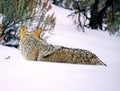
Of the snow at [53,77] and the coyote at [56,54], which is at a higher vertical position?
the snow at [53,77]

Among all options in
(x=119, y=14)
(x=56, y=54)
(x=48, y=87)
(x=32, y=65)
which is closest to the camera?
(x=48, y=87)

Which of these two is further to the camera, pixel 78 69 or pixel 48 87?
pixel 78 69

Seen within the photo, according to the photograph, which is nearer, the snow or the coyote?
the snow

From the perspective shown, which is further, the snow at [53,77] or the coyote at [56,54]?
the coyote at [56,54]

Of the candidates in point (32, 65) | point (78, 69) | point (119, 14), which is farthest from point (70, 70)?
point (119, 14)

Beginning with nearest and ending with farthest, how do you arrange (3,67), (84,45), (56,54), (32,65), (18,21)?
1. (3,67)
2. (32,65)
3. (56,54)
4. (18,21)
5. (84,45)

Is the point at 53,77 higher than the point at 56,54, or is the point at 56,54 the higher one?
the point at 53,77

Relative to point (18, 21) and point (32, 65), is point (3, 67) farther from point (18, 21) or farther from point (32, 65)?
point (18, 21)

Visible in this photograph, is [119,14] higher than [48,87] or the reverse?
the reverse

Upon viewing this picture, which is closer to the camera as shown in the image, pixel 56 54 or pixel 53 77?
pixel 53 77

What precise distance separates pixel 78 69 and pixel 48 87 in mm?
887

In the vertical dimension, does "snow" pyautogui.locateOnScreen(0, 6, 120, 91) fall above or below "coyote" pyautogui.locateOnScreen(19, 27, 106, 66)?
above

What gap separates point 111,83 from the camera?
2932mm

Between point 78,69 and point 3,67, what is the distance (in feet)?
2.59
